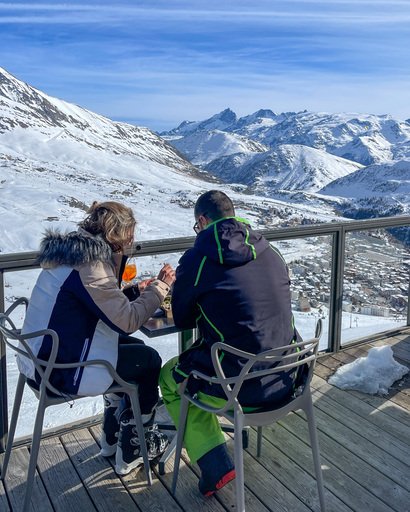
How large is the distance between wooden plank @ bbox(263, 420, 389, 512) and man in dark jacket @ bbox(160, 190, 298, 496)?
2.43ft

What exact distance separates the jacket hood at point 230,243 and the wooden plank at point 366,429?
160 cm

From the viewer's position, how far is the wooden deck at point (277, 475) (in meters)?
2.76

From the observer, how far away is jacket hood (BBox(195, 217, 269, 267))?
237 centimetres

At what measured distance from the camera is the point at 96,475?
299cm

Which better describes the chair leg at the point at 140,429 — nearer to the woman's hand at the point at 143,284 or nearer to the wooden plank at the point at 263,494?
the wooden plank at the point at 263,494

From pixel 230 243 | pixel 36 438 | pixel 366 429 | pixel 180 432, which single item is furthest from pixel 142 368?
pixel 366 429

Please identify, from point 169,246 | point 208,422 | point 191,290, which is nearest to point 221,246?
point 191,290

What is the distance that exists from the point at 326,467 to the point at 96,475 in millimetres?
1281

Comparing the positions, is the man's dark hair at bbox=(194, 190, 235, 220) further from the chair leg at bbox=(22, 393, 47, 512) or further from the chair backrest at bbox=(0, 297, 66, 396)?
the chair leg at bbox=(22, 393, 47, 512)

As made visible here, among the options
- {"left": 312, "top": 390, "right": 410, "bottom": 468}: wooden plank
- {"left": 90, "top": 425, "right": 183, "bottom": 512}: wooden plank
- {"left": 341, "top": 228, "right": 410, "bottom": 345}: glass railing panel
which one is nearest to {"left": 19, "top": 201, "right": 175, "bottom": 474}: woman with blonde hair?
{"left": 90, "top": 425, "right": 183, "bottom": 512}: wooden plank

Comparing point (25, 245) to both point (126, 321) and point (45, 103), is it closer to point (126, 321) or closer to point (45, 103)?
point (126, 321)

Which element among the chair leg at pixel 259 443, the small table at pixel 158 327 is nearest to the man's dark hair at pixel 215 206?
the small table at pixel 158 327

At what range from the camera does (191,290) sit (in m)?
2.43

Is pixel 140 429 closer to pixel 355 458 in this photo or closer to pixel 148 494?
pixel 148 494
